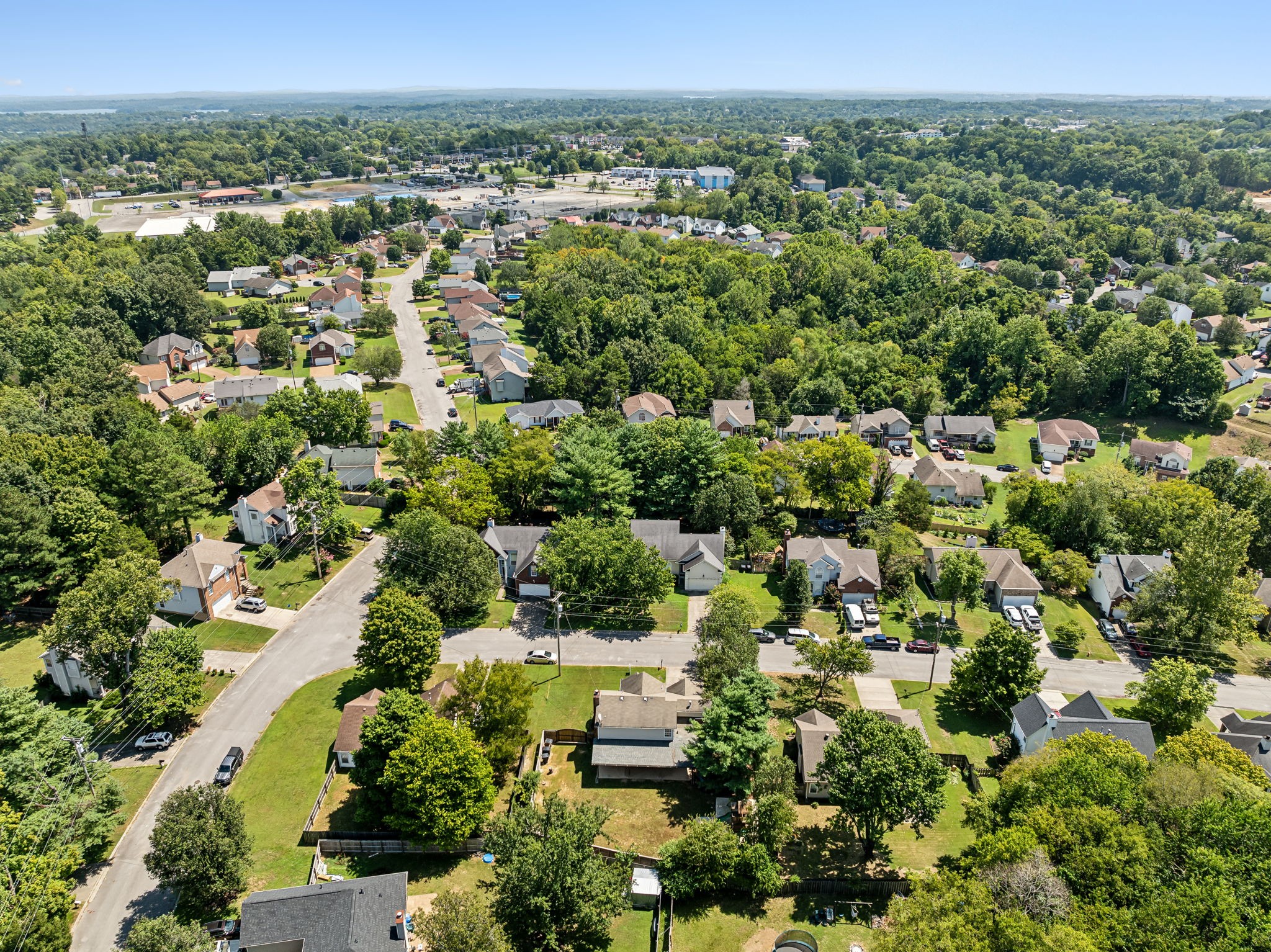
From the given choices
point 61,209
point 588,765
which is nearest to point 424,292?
point 588,765

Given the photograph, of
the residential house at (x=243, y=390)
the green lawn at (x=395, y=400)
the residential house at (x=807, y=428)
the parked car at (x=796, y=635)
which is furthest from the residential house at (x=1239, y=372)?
the residential house at (x=243, y=390)

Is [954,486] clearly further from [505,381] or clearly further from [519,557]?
[505,381]

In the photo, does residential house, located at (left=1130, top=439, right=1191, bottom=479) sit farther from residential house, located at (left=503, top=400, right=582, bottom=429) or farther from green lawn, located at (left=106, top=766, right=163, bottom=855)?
green lawn, located at (left=106, top=766, right=163, bottom=855)

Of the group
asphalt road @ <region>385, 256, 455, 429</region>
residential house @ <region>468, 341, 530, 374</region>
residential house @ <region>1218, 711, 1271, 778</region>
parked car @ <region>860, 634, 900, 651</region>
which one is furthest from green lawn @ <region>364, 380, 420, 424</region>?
residential house @ <region>1218, 711, 1271, 778</region>

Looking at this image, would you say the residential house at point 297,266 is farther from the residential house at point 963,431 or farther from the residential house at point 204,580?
the residential house at point 963,431

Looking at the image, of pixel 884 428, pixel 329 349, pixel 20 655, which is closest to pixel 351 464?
pixel 20 655
